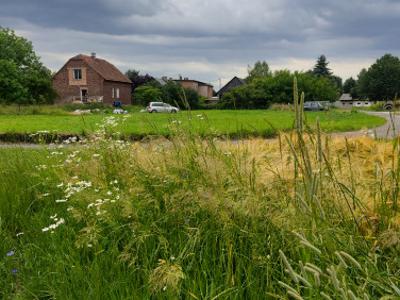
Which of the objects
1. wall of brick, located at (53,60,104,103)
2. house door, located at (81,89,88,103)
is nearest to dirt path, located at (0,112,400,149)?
wall of brick, located at (53,60,104,103)

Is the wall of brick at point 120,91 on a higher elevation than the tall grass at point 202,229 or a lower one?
higher

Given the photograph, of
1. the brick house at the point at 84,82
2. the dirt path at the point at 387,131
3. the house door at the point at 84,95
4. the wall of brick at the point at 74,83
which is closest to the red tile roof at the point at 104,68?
the brick house at the point at 84,82

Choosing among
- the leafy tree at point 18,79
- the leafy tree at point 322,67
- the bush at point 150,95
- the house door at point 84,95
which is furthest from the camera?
the leafy tree at point 322,67

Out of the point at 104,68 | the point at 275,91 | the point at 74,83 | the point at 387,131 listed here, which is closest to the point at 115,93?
the point at 104,68

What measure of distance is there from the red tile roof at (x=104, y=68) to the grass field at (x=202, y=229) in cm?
5543

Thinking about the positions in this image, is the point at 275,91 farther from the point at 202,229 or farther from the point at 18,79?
the point at 202,229

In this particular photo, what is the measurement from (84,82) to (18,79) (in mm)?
8171

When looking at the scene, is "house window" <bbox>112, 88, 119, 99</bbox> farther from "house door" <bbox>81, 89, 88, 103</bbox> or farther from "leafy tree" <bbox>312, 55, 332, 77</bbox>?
"leafy tree" <bbox>312, 55, 332, 77</bbox>

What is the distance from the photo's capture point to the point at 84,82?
57.5 meters

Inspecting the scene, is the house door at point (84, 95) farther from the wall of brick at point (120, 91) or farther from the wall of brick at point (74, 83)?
the wall of brick at point (120, 91)

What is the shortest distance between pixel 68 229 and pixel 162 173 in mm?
795

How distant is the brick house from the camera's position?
57031 mm

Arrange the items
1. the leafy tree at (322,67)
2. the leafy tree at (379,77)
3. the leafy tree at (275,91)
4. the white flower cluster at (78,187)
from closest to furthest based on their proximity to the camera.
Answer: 1. the white flower cluster at (78,187)
2. the leafy tree at (275,91)
3. the leafy tree at (379,77)
4. the leafy tree at (322,67)

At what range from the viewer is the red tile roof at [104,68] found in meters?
57.5
